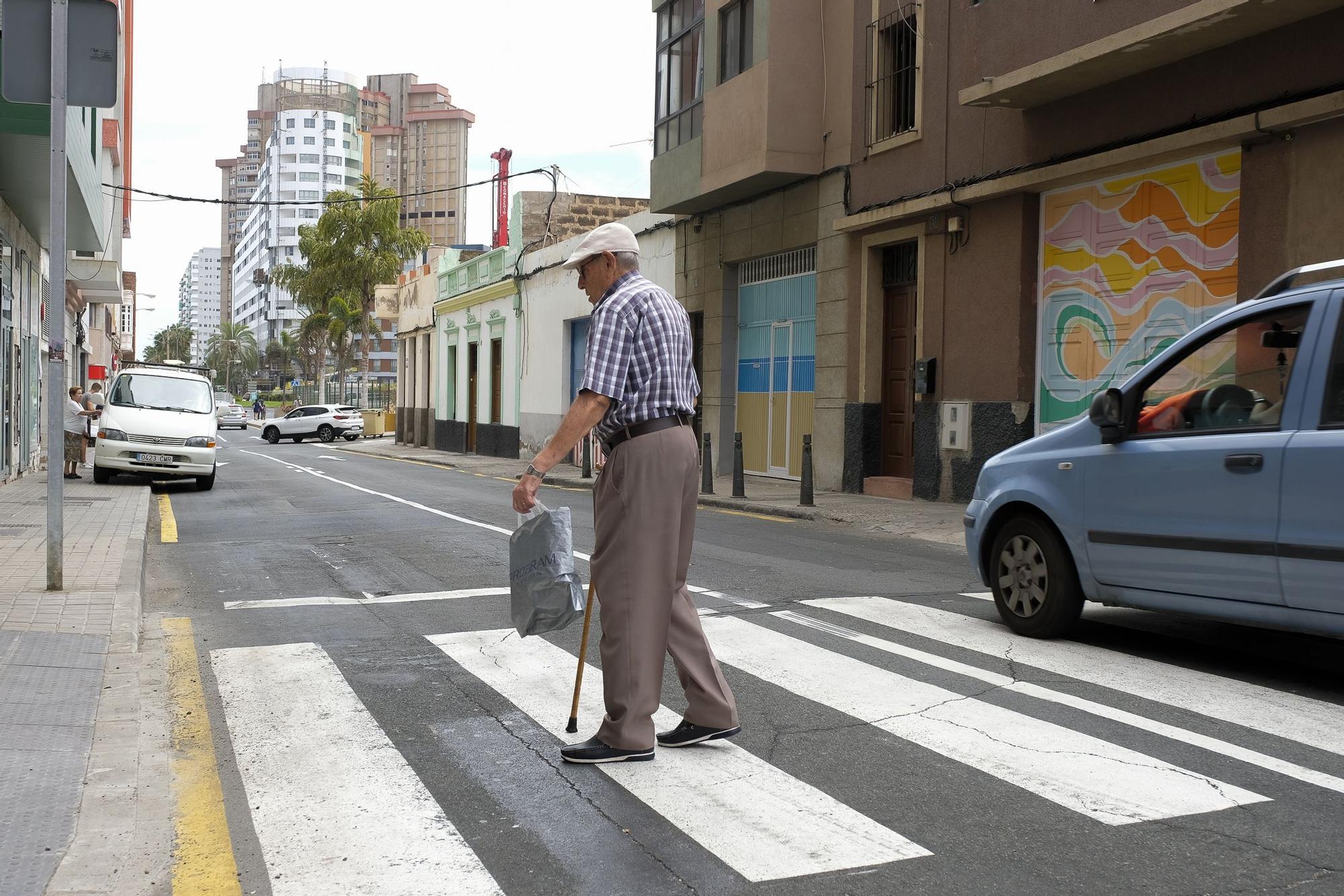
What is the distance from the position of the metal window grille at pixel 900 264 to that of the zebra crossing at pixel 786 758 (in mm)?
11128

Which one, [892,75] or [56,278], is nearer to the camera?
[56,278]

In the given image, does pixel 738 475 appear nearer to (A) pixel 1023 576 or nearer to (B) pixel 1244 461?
(A) pixel 1023 576

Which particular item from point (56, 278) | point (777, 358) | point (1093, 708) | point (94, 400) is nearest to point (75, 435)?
point (94, 400)

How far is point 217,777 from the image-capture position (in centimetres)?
416

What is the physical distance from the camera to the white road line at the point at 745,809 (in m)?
3.38

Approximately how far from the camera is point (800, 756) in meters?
4.34

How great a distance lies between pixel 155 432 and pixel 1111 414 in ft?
50.1

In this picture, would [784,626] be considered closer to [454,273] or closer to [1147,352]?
[1147,352]

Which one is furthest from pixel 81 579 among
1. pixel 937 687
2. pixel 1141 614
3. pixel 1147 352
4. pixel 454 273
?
pixel 454 273

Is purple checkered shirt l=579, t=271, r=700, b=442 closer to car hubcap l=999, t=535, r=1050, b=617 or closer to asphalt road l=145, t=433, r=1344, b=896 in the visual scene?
asphalt road l=145, t=433, r=1344, b=896

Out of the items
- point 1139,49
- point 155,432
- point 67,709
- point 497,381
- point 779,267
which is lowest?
point 67,709

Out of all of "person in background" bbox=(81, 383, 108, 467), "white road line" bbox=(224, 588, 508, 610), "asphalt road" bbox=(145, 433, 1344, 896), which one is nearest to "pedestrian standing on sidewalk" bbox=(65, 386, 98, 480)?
"person in background" bbox=(81, 383, 108, 467)

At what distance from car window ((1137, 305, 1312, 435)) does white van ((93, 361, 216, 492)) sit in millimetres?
15135

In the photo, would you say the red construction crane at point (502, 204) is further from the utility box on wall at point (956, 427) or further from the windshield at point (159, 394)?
the utility box on wall at point (956, 427)
